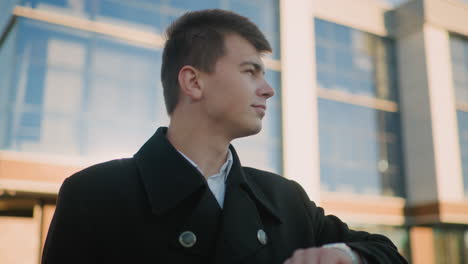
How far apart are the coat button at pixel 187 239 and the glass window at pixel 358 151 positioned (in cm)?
1772

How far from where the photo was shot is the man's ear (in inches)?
81.8

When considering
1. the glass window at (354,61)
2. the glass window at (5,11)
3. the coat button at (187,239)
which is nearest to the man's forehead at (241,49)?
the coat button at (187,239)

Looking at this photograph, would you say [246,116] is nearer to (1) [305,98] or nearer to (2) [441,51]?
(1) [305,98]

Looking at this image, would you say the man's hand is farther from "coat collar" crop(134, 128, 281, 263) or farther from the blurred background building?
the blurred background building

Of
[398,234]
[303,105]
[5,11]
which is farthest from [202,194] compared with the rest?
[398,234]

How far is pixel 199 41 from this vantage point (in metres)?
2.19

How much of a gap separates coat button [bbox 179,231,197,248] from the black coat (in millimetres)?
18

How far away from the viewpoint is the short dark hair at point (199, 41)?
2.12 m

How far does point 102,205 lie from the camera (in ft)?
5.54

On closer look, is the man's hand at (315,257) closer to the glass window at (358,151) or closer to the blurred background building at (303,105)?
the blurred background building at (303,105)

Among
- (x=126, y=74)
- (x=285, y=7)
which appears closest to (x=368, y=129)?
(x=285, y=7)

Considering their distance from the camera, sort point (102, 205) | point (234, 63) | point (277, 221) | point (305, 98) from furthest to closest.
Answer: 1. point (305, 98)
2. point (234, 63)
3. point (277, 221)
4. point (102, 205)

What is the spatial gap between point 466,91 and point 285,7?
10.4 metres

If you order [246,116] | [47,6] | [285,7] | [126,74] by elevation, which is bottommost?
[246,116]
